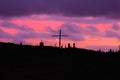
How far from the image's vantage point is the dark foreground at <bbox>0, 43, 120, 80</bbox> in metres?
40.7

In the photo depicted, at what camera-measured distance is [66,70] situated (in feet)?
139

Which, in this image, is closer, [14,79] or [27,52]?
[14,79]

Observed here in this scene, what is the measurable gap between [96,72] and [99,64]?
196cm

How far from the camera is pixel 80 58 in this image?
4584cm

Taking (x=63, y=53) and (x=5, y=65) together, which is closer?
(x=5, y=65)

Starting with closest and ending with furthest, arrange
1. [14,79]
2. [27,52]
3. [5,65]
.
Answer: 1. [14,79]
2. [5,65]
3. [27,52]

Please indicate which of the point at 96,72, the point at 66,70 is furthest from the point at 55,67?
the point at 96,72

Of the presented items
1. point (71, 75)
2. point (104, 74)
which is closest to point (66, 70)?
point (71, 75)

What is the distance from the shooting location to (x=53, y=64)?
142 feet

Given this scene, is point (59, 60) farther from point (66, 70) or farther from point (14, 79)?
point (14, 79)

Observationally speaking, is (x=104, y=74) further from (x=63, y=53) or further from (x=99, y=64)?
(x=63, y=53)

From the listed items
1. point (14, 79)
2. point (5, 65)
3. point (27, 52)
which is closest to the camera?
point (14, 79)

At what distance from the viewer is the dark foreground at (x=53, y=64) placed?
4066cm

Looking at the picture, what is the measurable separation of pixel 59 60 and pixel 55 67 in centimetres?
152
